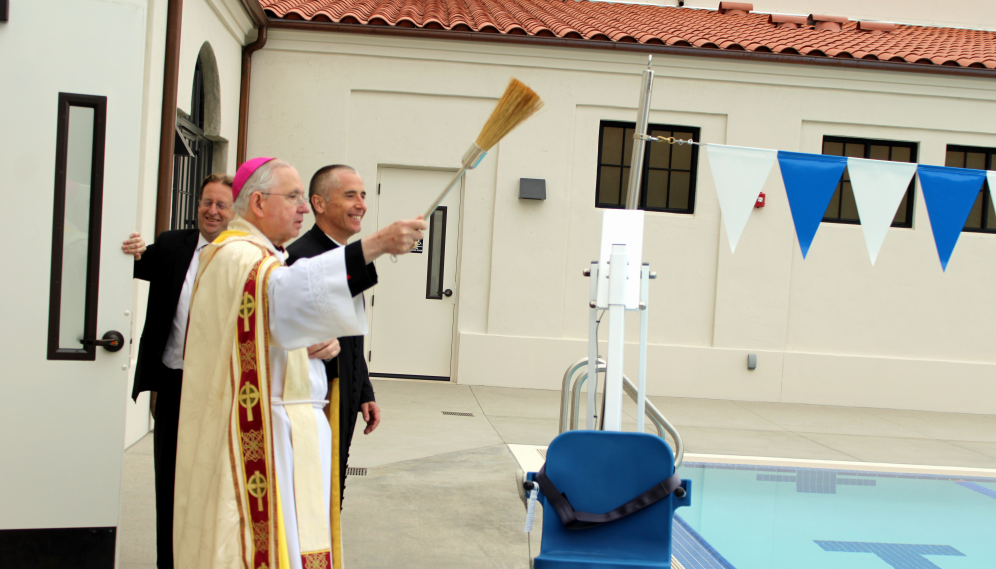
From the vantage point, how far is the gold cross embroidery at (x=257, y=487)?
75.7 inches

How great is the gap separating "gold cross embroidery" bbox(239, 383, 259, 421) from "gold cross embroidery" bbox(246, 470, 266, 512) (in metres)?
0.15

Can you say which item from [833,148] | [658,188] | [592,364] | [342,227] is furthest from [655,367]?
[342,227]

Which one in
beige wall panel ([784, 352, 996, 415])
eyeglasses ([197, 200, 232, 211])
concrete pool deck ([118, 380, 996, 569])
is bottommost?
concrete pool deck ([118, 380, 996, 569])

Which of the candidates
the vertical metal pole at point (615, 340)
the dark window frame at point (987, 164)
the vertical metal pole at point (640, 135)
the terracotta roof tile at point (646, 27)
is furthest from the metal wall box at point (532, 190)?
the vertical metal pole at point (615, 340)

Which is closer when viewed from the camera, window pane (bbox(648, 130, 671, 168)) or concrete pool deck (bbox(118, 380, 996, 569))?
concrete pool deck (bbox(118, 380, 996, 569))

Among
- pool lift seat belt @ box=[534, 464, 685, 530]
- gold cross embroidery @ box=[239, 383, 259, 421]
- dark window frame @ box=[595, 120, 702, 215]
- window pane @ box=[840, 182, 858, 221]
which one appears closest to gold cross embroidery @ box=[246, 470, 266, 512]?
gold cross embroidery @ box=[239, 383, 259, 421]

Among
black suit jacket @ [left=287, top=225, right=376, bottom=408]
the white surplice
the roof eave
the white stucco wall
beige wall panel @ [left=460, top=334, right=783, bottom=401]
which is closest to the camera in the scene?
the white surplice

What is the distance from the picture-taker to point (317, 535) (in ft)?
6.47

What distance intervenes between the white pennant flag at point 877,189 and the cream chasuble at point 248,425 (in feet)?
13.5

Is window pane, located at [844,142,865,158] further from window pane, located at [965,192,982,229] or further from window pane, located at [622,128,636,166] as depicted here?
window pane, located at [622,128,636,166]

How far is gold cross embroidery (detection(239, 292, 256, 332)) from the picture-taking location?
1893mm

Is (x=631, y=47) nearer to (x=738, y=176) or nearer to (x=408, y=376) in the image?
(x=738, y=176)

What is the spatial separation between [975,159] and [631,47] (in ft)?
14.7

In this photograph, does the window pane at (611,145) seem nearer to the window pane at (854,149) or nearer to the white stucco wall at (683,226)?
the white stucco wall at (683,226)
